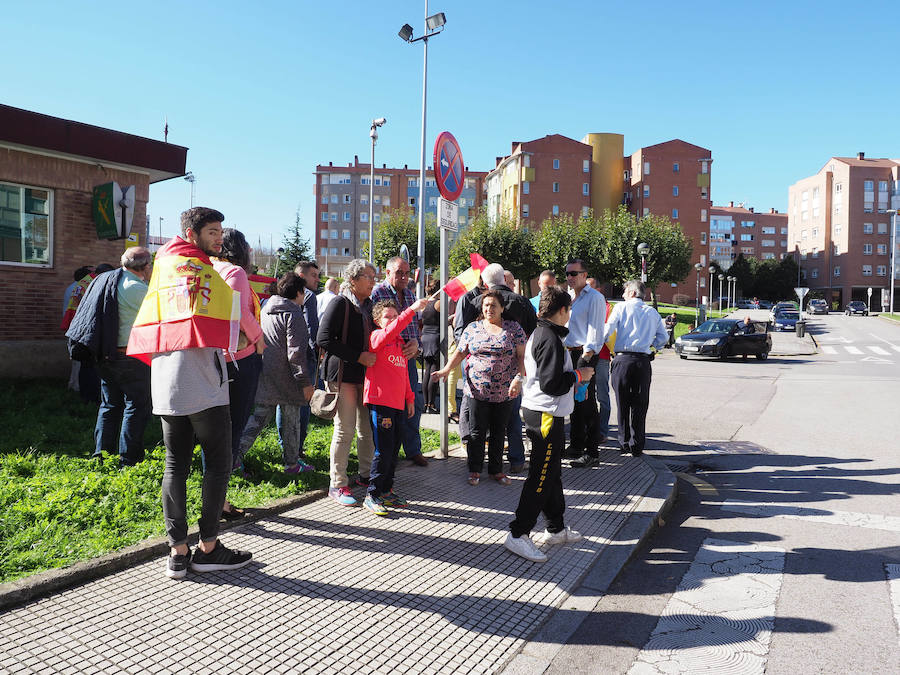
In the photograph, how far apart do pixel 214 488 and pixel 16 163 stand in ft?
28.5

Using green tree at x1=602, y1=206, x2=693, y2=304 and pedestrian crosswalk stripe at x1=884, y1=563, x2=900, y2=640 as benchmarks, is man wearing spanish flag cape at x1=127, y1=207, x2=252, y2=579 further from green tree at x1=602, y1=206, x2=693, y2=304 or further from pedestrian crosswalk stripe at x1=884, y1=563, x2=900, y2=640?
green tree at x1=602, y1=206, x2=693, y2=304

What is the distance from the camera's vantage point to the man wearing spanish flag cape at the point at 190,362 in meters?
3.38

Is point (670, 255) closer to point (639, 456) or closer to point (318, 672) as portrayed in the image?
point (639, 456)

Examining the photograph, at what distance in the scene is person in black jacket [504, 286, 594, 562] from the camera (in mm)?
3986

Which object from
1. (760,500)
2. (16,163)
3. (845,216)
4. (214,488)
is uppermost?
(845,216)

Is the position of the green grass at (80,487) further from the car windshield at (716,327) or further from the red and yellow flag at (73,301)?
the car windshield at (716,327)

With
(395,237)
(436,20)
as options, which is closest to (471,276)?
(436,20)

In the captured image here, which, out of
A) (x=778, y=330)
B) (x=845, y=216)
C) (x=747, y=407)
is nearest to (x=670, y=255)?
(x=778, y=330)

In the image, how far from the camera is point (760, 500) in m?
5.65

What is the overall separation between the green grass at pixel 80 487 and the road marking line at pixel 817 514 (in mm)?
3135

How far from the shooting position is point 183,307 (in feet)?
11.0

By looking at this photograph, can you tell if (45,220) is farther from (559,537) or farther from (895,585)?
(895,585)

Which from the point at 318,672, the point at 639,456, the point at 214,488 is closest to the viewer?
the point at 318,672

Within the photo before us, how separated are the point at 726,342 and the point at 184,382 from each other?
21.6 m
